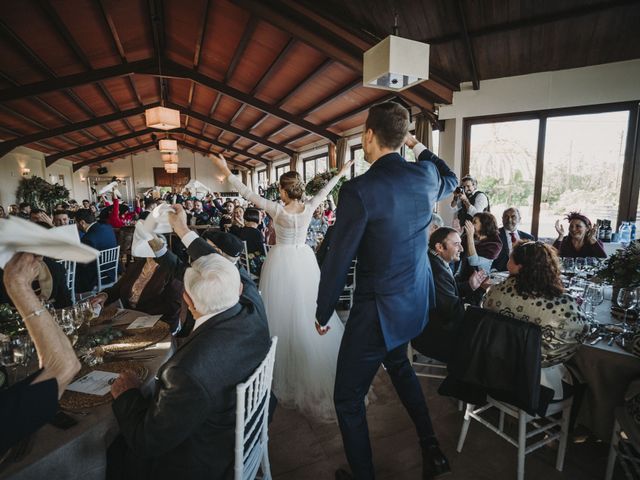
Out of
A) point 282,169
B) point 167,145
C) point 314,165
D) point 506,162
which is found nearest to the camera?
point 506,162

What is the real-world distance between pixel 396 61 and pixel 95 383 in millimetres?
3219

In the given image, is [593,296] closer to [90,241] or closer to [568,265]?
[568,265]

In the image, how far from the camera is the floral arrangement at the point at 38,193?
1187cm

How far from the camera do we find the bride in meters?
2.34

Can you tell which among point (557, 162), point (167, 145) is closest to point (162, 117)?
point (167, 145)

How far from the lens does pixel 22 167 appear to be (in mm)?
12117

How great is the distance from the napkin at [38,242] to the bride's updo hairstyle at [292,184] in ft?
6.64

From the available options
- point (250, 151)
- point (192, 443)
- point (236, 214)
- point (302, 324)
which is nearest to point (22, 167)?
point (250, 151)

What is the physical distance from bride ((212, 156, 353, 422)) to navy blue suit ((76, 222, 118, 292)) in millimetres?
2238

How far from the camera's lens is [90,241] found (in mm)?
3979

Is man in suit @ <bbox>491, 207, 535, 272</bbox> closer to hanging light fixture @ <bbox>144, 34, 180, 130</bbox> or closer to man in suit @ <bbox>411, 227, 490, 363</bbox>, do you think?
man in suit @ <bbox>411, 227, 490, 363</bbox>

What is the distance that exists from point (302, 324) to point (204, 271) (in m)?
1.46

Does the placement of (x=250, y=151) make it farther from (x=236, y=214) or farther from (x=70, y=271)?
(x=70, y=271)

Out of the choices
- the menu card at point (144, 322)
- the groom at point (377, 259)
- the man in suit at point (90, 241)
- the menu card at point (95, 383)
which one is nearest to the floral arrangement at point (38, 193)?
the man in suit at point (90, 241)
